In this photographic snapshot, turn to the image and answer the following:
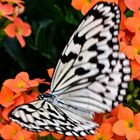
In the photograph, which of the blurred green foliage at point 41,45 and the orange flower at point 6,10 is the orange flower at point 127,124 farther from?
the blurred green foliage at point 41,45

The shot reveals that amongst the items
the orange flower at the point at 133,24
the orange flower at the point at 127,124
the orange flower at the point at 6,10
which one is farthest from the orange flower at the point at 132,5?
the orange flower at the point at 6,10

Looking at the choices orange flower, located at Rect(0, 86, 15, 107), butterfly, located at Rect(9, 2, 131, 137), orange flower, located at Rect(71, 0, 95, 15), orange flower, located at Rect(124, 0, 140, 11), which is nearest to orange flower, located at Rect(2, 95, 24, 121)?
orange flower, located at Rect(0, 86, 15, 107)

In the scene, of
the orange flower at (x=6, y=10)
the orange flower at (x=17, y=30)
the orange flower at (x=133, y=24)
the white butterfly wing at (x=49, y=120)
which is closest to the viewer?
the white butterfly wing at (x=49, y=120)

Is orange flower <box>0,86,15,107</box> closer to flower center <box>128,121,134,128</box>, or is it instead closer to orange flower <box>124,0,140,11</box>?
flower center <box>128,121,134,128</box>

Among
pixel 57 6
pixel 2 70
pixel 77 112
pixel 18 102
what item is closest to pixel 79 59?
pixel 77 112

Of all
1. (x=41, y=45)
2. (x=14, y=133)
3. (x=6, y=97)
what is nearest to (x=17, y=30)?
(x=41, y=45)

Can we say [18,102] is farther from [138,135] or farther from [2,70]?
[2,70]
